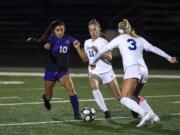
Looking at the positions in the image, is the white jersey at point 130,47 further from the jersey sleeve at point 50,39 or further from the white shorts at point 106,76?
the jersey sleeve at point 50,39

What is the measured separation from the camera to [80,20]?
123ft

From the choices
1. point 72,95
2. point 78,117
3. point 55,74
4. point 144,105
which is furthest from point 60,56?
point 144,105

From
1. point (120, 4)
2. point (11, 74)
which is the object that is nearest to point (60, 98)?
point (11, 74)

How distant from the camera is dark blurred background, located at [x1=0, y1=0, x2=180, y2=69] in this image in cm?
3441

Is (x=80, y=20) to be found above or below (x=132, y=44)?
above

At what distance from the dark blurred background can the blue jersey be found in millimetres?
19436

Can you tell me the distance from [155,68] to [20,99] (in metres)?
12.8

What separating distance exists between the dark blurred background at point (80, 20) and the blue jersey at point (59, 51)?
63.8 ft

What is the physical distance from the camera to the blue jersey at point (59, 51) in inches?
482

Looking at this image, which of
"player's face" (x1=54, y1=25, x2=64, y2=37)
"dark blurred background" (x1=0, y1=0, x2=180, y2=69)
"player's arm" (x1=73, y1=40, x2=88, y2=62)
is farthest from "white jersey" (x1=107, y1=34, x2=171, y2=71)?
"dark blurred background" (x1=0, y1=0, x2=180, y2=69)

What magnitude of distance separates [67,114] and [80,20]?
24596mm

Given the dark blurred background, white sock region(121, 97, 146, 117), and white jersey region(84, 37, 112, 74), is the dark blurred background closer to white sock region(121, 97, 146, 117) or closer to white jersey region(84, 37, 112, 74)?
white jersey region(84, 37, 112, 74)

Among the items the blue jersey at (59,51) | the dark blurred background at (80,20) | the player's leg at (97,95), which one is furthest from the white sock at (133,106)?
the dark blurred background at (80,20)

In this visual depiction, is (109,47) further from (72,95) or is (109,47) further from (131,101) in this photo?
(72,95)
